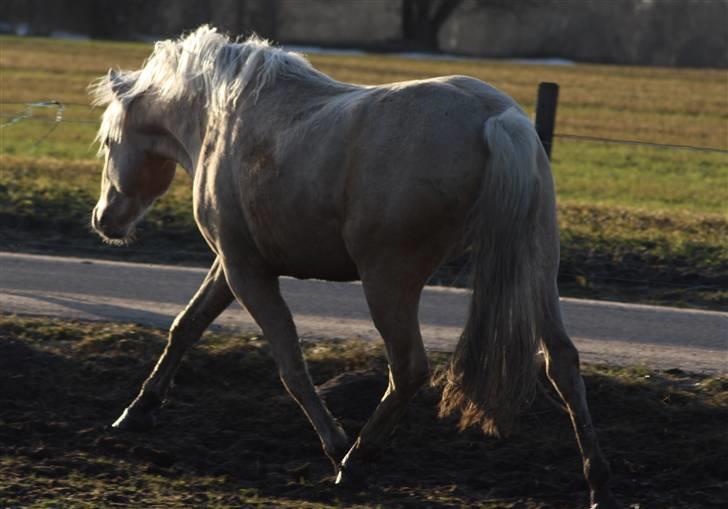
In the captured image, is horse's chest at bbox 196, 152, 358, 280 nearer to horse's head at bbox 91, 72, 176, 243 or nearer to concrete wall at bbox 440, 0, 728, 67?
horse's head at bbox 91, 72, 176, 243

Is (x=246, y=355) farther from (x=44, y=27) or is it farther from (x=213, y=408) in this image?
(x=44, y=27)

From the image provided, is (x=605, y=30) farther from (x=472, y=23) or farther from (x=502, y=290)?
Answer: (x=502, y=290)

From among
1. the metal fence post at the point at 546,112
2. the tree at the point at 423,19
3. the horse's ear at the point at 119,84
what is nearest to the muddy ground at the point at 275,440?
the horse's ear at the point at 119,84

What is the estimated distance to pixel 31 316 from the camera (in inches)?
312

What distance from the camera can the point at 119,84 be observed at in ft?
21.6

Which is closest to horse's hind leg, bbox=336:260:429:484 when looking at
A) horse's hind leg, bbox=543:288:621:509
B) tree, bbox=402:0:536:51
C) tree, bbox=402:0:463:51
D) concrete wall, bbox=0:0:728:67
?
horse's hind leg, bbox=543:288:621:509

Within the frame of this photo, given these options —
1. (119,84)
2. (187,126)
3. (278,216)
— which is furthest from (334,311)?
(278,216)

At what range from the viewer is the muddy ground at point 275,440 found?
17.4ft

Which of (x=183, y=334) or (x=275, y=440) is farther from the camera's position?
(x=183, y=334)

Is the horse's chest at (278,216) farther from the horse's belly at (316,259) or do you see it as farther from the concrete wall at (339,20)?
the concrete wall at (339,20)

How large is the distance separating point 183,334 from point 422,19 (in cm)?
6064

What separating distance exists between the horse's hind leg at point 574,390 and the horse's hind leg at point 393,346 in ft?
1.63

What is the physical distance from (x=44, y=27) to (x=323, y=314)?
5865cm

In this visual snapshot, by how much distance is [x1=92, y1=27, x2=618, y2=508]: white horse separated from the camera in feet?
16.1
